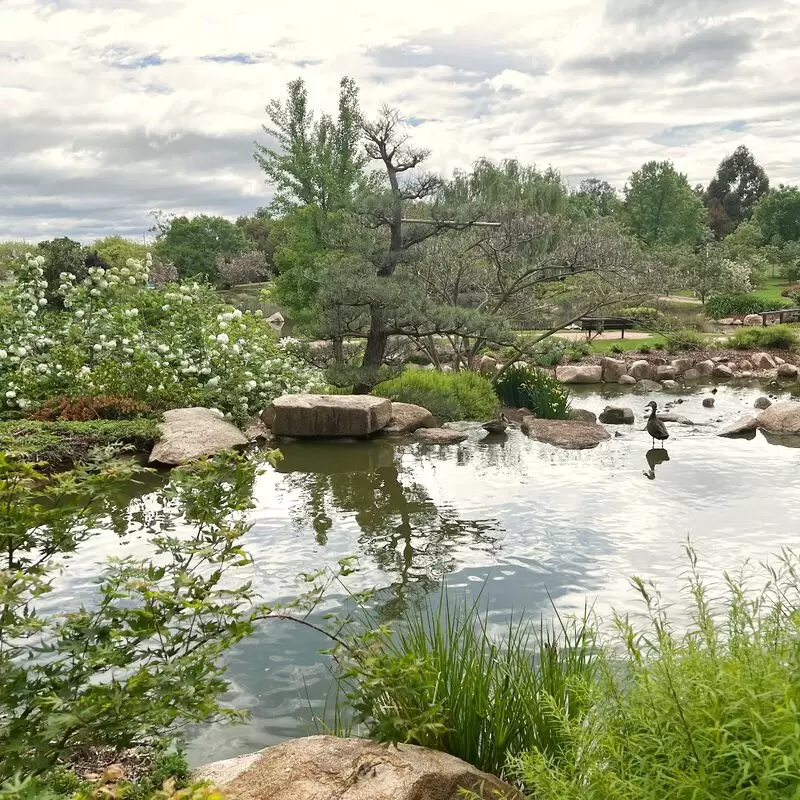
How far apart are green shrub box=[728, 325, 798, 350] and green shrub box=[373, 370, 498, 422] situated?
12007mm

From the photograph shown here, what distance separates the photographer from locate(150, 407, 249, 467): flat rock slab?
909cm

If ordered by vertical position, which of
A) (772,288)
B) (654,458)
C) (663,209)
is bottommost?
(654,458)

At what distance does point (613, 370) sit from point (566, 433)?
8.49m

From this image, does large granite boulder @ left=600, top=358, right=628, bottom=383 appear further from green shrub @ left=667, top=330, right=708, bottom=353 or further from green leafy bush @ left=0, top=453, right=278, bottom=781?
green leafy bush @ left=0, top=453, right=278, bottom=781

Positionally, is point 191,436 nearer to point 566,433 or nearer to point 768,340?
point 566,433

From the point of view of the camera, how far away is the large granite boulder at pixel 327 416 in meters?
10.7

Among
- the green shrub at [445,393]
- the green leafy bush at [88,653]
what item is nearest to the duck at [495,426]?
the green shrub at [445,393]

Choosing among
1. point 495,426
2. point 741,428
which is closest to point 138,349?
point 495,426

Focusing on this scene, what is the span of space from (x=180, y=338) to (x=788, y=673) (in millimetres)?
10814

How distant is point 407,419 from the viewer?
1140 centimetres

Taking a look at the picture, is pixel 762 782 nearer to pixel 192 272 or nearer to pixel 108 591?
pixel 108 591

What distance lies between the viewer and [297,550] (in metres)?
6.42

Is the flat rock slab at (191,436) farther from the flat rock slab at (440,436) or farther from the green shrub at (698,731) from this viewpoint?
the green shrub at (698,731)

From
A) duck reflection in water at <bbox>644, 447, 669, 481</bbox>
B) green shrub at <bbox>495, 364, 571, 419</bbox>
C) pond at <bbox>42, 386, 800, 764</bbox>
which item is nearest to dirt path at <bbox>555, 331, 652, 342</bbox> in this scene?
green shrub at <bbox>495, 364, 571, 419</bbox>
